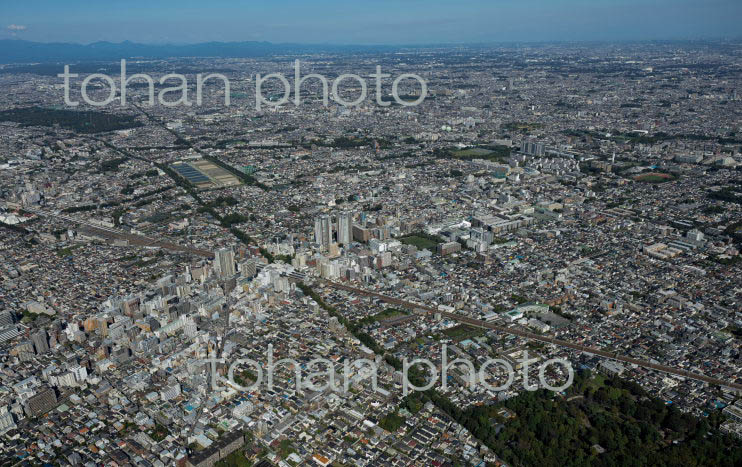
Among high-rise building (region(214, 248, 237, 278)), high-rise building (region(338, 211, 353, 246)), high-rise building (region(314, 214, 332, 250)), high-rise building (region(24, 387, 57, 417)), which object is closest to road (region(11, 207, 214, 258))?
high-rise building (region(214, 248, 237, 278))

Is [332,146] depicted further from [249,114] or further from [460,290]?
[460,290]

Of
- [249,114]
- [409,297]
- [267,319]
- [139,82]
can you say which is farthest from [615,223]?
[139,82]
